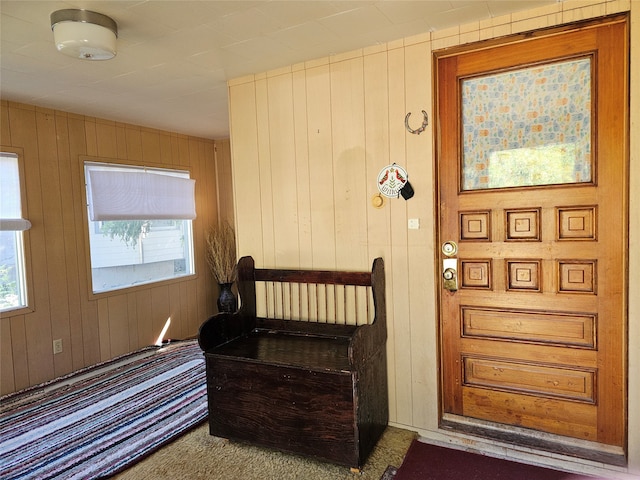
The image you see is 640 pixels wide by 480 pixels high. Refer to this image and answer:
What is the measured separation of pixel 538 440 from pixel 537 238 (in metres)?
1.08

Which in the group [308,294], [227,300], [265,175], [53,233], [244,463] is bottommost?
[244,463]

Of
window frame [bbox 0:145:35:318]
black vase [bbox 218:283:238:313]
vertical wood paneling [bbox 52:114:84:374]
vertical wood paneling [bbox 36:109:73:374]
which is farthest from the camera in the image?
black vase [bbox 218:283:238:313]

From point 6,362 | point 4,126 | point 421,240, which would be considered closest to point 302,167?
point 421,240

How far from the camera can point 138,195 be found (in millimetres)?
4062

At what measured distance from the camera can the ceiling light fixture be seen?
1.89 meters

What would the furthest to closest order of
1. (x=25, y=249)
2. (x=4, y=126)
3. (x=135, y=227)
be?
1. (x=135, y=227)
2. (x=25, y=249)
3. (x=4, y=126)

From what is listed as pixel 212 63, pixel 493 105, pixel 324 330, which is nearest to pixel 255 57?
pixel 212 63

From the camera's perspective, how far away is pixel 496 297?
2299mm

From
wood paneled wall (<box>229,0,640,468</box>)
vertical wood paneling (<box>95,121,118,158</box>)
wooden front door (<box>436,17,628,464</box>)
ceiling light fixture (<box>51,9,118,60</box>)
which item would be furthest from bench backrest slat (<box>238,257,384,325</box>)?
vertical wood paneling (<box>95,121,118,158</box>)

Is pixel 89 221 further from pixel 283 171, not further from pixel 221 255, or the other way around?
pixel 283 171

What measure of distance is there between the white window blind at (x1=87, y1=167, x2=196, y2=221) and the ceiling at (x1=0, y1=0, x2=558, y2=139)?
0.78m

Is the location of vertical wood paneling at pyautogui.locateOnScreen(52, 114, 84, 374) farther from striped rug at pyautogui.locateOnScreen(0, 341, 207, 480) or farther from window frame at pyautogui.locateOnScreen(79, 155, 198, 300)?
striped rug at pyautogui.locateOnScreen(0, 341, 207, 480)

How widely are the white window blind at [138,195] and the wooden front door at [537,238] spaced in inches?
117

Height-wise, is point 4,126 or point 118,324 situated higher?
point 4,126
